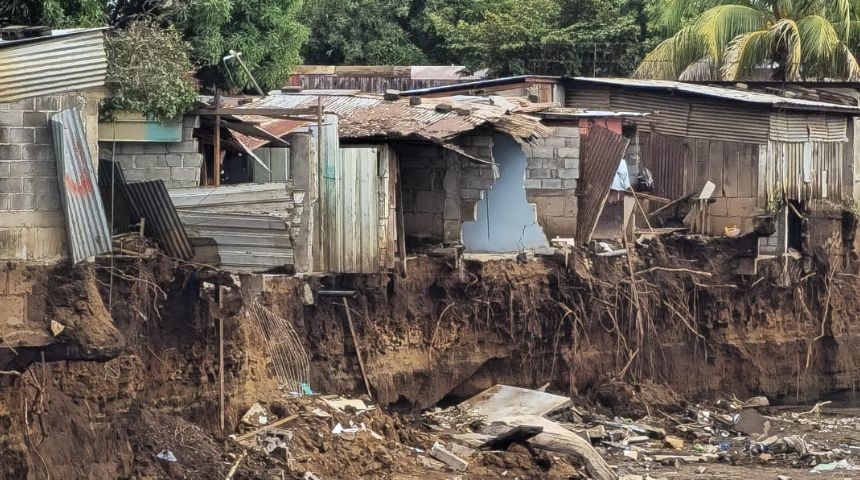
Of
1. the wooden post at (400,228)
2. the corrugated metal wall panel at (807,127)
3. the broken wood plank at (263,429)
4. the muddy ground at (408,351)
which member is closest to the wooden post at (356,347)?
the muddy ground at (408,351)

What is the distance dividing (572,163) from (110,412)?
1022 cm

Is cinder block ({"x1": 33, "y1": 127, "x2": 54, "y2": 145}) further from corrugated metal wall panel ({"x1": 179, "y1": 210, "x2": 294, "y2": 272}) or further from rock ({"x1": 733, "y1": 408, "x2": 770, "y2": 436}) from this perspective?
rock ({"x1": 733, "y1": 408, "x2": 770, "y2": 436})

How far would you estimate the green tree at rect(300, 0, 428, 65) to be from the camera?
117 feet

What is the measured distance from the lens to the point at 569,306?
2427 cm

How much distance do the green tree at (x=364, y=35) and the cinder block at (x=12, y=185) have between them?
69.7 ft

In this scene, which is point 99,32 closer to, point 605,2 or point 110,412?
point 110,412

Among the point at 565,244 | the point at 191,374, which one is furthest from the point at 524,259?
the point at 191,374

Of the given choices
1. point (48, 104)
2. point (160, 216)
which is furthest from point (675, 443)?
point (48, 104)

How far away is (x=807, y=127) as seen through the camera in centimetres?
2778

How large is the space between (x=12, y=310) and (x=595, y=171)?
11.8 m

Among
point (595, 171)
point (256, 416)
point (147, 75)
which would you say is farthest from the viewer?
point (595, 171)

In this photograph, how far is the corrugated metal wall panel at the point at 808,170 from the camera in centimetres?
2727

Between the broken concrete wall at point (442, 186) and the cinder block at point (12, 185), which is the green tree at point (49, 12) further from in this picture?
the cinder block at point (12, 185)

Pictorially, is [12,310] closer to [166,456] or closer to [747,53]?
[166,456]
